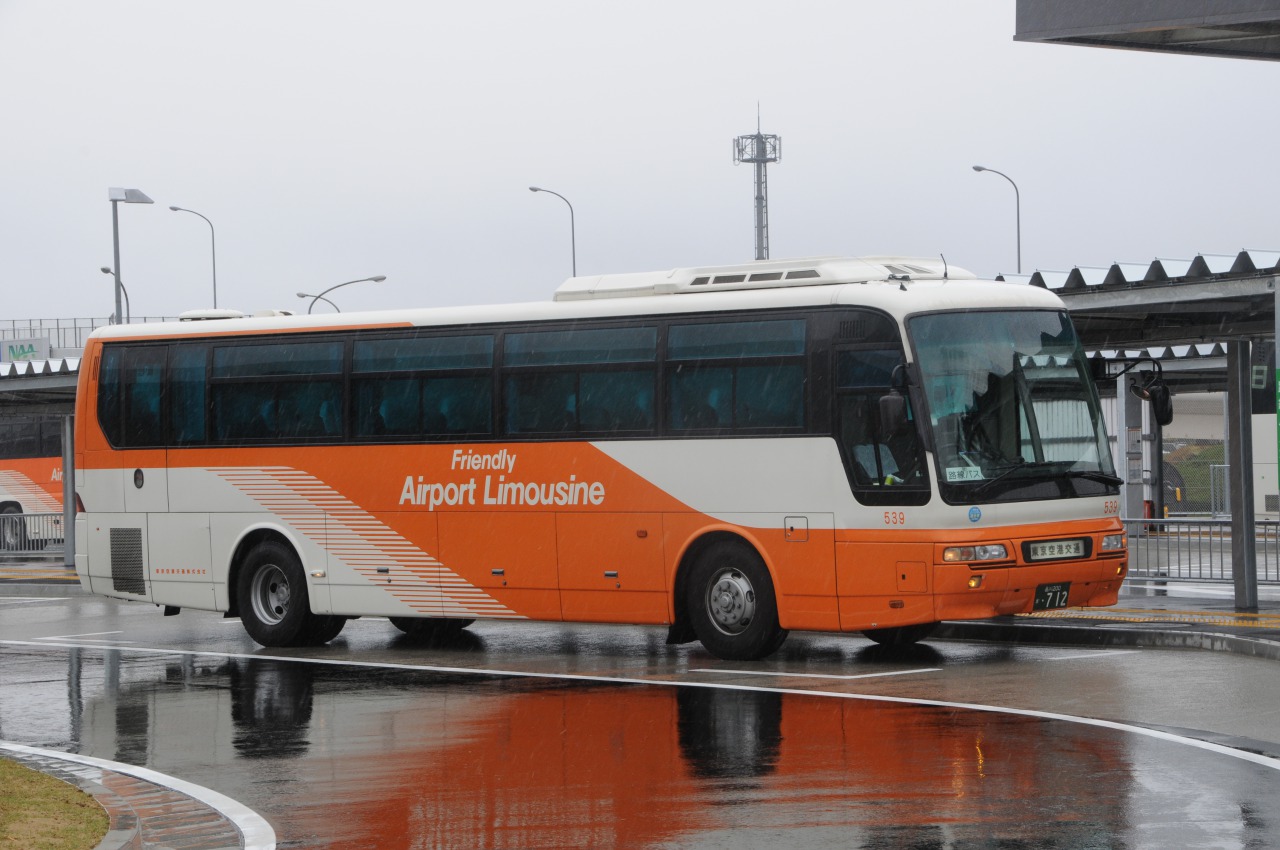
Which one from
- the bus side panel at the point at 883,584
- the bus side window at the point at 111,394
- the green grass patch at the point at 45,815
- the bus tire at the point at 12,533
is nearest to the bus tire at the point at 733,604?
the bus side panel at the point at 883,584

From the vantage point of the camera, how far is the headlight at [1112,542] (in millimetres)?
16391

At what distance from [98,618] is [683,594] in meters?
11.1

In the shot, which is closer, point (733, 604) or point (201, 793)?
A: point (201, 793)

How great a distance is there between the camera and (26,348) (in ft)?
277

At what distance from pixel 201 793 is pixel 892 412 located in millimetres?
7280

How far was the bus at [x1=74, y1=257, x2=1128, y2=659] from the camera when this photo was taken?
15.8 meters

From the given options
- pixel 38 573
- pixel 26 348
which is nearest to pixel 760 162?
pixel 26 348

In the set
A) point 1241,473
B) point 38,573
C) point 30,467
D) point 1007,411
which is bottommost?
point 38,573

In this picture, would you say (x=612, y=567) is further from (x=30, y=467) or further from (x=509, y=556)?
(x=30, y=467)

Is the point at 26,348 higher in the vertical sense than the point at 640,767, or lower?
higher

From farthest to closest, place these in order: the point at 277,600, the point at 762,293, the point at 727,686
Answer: the point at 277,600 → the point at 762,293 → the point at 727,686

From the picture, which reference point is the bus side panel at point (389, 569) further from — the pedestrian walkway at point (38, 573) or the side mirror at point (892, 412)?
the pedestrian walkway at point (38, 573)

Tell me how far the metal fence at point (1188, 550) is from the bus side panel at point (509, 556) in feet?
30.9

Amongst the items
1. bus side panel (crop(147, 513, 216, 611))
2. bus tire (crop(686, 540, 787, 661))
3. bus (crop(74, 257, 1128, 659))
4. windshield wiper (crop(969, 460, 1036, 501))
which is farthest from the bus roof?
bus side panel (crop(147, 513, 216, 611))
